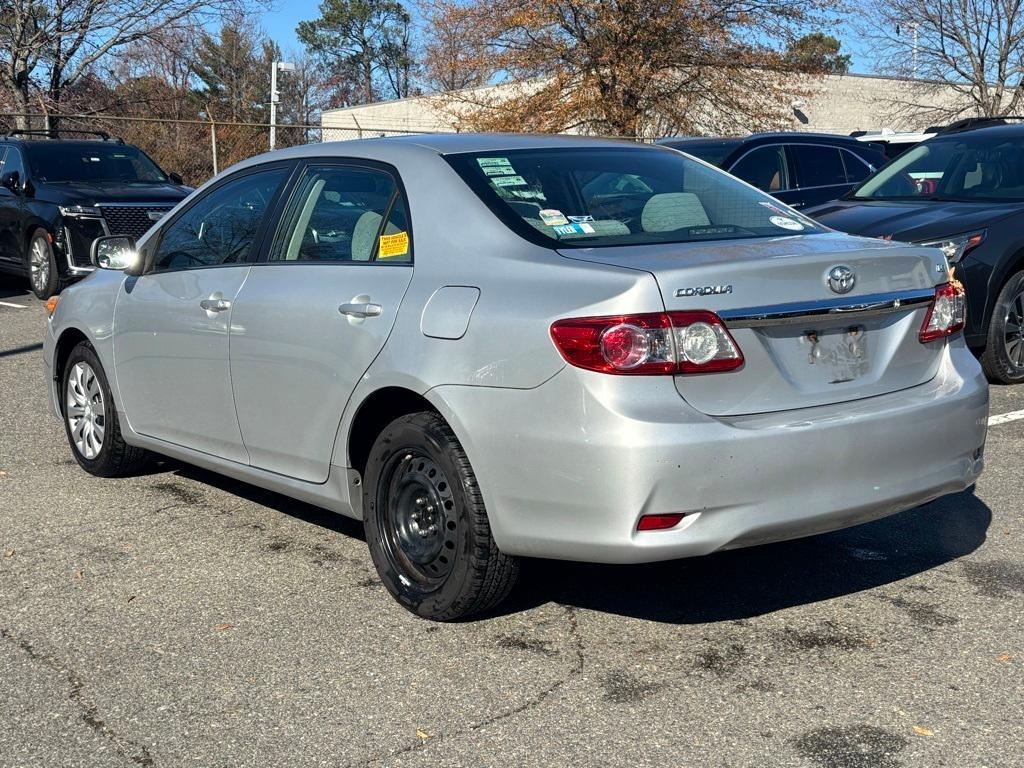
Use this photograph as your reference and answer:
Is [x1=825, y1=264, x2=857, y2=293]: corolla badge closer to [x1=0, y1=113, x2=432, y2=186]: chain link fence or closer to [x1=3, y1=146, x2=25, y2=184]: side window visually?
[x1=3, y1=146, x2=25, y2=184]: side window

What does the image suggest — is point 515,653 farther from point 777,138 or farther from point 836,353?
point 777,138

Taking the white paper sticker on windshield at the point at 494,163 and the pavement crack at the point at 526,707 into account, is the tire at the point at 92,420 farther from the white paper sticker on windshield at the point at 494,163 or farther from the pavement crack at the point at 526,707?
the pavement crack at the point at 526,707

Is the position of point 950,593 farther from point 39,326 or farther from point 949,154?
point 39,326

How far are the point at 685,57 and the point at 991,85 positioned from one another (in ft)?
51.6

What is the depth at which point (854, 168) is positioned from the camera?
1312cm

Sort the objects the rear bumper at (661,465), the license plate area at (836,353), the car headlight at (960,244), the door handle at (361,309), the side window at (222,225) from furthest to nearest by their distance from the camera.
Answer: the car headlight at (960,244) → the side window at (222,225) → the door handle at (361,309) → the license plate area at (836,353) → the rear bumper at (661,465)

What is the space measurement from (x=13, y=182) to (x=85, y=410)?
898cm

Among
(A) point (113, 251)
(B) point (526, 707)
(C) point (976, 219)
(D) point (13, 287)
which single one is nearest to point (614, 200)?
(B) point (526, 707)

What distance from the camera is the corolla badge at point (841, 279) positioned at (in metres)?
3.91

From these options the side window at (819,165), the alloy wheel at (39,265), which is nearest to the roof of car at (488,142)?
the side window at (819,165)

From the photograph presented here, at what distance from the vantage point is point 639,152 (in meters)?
5.02

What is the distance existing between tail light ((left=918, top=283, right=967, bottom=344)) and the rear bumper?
1.01ft

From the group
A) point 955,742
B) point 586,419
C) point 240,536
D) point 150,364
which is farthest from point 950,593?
point 150,364

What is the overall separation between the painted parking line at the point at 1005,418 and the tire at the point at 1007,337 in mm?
691
